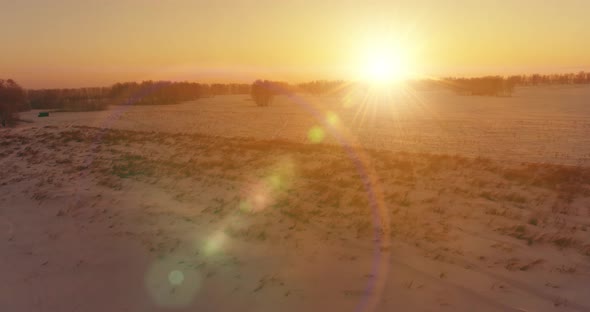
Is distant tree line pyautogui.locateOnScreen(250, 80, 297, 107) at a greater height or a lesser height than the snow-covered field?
greater

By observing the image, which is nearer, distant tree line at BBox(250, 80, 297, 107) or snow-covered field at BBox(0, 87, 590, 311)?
snow-covered field at BBox(0, 87, 590, 311)

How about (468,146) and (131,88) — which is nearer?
(468,146)

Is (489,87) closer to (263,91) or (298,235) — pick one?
(263,91)

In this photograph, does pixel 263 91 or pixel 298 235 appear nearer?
pixel 298 235

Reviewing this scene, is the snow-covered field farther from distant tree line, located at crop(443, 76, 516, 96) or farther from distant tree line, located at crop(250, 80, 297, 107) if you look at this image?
distant tree line, located at crop(443, 76, 516, 96)

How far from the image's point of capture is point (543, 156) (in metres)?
17.0

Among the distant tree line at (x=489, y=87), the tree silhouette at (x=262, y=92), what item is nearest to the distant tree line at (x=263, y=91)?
the tree silhouette at (x=262, y=92)

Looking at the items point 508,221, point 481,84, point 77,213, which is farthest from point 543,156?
point 481,84

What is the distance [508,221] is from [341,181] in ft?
14.6

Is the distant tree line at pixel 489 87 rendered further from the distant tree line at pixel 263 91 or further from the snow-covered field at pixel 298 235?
the snow-covered field at pixel 298 235

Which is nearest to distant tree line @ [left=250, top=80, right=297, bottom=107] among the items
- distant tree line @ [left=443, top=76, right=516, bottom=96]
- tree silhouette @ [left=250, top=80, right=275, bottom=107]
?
tree silhouette @ [left=250, top=80, right=275, bottom=107]

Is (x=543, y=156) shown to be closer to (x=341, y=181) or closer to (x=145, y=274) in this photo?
(x=341, y=181)

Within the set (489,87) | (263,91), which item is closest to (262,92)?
(263,91)

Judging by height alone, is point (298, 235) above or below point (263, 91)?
below
